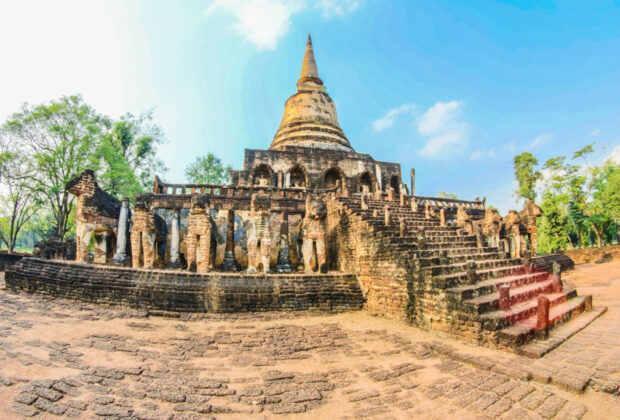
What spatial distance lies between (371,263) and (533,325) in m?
4.08

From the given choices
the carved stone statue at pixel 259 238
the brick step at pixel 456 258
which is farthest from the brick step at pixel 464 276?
the carved stone statue at pixel 259 238

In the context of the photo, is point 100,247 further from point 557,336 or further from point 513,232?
point 513,232

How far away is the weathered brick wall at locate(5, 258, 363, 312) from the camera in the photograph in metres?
8.44

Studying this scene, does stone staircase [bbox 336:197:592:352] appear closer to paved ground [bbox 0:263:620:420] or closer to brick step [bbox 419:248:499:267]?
brick step [bbox 419:248:499:267]

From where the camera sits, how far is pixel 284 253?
11836mm

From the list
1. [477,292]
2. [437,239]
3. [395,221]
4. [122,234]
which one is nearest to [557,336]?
[477,292]

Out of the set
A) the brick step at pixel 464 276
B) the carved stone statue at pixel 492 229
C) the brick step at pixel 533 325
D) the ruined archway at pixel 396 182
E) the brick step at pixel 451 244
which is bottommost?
the brick step at pixel 533 325

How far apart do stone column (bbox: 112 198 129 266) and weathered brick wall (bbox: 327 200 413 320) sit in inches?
309

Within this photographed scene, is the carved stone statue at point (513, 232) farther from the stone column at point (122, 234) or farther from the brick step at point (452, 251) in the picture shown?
the stone column at point (122, 234)

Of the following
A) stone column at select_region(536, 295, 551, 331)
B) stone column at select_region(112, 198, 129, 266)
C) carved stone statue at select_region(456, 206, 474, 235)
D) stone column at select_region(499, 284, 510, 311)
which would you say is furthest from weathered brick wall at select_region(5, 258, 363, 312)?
carved stone statue at select_region(456, 206, 474, 235)

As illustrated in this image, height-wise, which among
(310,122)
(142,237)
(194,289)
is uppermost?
(310,122)

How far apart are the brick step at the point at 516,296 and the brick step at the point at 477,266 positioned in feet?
3.11

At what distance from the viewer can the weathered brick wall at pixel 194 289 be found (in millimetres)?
8438

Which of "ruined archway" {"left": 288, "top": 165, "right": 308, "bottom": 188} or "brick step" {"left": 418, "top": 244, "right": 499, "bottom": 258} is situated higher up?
Result: "ruined archway" {"left": 288, "top": 165, "right": 308, "bottom": 188}
